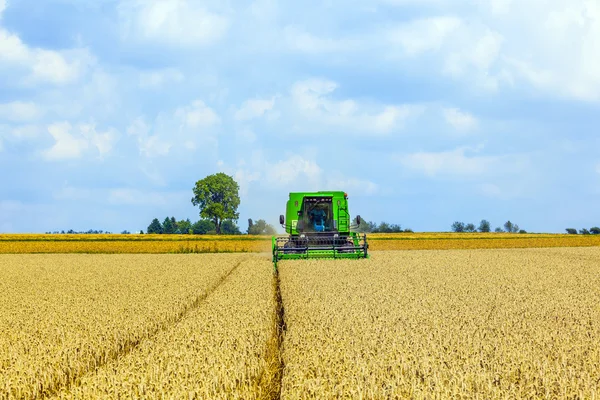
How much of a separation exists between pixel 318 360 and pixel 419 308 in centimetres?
446

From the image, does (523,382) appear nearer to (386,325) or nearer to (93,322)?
(386,325)

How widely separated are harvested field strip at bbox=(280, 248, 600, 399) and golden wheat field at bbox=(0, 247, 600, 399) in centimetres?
3

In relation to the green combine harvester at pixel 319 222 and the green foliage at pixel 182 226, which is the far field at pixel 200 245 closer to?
the green combine harvester at pixel 319 222

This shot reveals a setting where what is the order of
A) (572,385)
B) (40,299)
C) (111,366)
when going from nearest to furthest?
(572,385) → (111,366) → (40,299)

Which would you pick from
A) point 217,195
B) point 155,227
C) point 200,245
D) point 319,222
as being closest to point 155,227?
point 155,227

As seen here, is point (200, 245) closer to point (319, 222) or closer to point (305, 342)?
point (319, 222)

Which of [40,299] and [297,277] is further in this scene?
[297,277]

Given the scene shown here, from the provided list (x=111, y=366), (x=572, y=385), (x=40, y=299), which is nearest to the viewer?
(x=572, y=385)

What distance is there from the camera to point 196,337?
27.6 ft

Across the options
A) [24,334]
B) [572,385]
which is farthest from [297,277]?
[572,385]

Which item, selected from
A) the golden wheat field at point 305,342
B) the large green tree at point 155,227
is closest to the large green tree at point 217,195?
the large green tree at point 155,227

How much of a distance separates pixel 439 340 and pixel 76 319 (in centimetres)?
629

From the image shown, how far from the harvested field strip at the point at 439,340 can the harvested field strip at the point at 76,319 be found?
2503 mm

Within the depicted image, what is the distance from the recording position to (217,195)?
89000 mm
